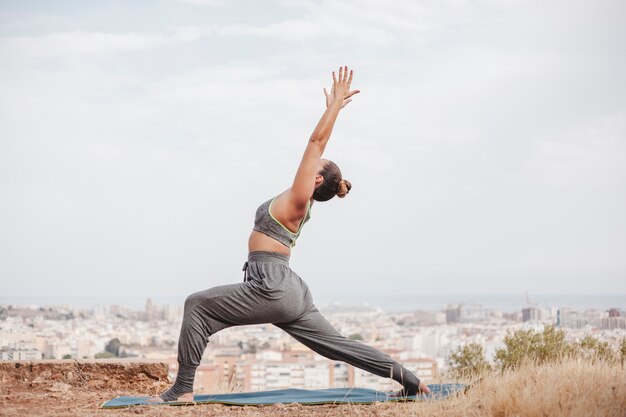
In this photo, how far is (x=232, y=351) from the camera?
156ft

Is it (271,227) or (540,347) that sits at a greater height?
(271,227)

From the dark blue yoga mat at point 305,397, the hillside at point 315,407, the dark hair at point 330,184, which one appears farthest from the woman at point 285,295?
the hillside at point 315,407

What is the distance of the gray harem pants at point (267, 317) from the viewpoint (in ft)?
18.5

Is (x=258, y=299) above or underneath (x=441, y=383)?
above

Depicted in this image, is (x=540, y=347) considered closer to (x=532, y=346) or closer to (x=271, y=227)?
(x=532, y=346)

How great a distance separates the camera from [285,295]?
5.69m

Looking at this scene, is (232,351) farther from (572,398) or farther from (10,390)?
(572,398)

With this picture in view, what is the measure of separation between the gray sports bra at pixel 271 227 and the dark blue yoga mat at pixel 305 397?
116 centimetres

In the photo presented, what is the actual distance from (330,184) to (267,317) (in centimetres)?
102

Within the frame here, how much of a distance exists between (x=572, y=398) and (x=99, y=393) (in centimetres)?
408

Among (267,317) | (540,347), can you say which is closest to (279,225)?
(267,317)

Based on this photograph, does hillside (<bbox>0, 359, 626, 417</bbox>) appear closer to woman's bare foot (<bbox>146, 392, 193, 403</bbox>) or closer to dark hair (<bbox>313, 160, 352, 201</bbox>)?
woman's bare foot (<bbox>146, 392, 193, 403</bbox>)

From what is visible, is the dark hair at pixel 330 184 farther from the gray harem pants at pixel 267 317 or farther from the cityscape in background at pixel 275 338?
the cityscape in background at pixel 275 338

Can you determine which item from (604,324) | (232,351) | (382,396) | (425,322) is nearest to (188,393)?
(382,396)
